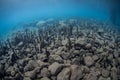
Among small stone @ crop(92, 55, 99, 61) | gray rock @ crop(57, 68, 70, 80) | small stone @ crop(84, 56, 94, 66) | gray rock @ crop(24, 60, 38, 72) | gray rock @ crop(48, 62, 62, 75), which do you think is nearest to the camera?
gray rock @ crop(57, 68, 70, 80)

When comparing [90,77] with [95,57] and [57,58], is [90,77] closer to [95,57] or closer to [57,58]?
[95,57]

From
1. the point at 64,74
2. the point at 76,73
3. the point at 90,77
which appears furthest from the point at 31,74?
the point at 90,77

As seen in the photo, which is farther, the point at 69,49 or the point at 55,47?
the point at 55,47

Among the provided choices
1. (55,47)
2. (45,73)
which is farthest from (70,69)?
(55,47)

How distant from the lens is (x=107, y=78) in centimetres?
636

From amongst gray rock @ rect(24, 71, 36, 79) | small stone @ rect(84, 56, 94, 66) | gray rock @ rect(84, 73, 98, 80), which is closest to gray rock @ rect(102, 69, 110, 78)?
gray rock @ rect(84, 73, 98, 80)

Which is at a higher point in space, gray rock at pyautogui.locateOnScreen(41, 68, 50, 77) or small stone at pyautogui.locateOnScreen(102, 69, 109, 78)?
gray rock at pyautogui.locateOnScreen(41, 68, 50, 77)

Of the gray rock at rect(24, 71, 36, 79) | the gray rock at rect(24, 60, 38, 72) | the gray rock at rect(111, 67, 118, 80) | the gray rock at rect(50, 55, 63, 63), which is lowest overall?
the gray rock at rect(111, 67, 118, 80)

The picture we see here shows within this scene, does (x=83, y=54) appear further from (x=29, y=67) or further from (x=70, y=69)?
(x=29, y=67)

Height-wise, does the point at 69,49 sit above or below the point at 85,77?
above

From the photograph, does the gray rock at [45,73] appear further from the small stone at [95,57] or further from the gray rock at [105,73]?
the small stone at [95,57]

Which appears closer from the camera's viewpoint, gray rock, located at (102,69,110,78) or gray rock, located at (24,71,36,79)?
gray rock, located at (24,71,36,79)

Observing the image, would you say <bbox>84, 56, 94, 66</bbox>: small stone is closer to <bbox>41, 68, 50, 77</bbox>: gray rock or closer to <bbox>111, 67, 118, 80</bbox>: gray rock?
<bbox>111, 67, 118, 80</bbox>: gray rock

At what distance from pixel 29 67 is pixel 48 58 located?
47.9 inches
